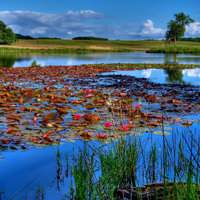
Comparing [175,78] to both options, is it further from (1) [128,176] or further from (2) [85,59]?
(2) [85,59]

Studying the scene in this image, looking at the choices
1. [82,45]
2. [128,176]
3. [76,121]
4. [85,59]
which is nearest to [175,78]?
[76,121]

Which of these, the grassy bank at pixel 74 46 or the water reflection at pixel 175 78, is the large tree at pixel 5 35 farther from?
the water reflection at pixel 175 78

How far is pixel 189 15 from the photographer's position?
168ft

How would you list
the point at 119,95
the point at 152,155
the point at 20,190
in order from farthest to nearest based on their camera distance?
the point at 119,95
the point at 152,155
the point at 20,190

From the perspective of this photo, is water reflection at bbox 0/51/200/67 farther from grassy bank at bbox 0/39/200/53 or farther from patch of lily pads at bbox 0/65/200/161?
grassy bank at bbox 0/39/200/53

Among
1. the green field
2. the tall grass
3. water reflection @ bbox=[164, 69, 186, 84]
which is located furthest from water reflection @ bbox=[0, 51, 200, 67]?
the green field

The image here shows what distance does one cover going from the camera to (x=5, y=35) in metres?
61.2

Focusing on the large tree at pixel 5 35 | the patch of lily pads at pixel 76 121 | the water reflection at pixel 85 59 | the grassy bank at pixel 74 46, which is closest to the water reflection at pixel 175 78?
the patch of lily pads at pixel 76 121

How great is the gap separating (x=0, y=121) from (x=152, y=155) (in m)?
2.68

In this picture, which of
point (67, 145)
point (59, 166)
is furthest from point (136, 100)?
point (59, 166)

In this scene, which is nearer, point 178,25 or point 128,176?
point 128,176

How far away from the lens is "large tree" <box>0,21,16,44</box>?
6025cm

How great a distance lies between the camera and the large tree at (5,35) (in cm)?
6025

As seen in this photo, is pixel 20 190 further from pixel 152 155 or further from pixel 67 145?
pixel 152 155
